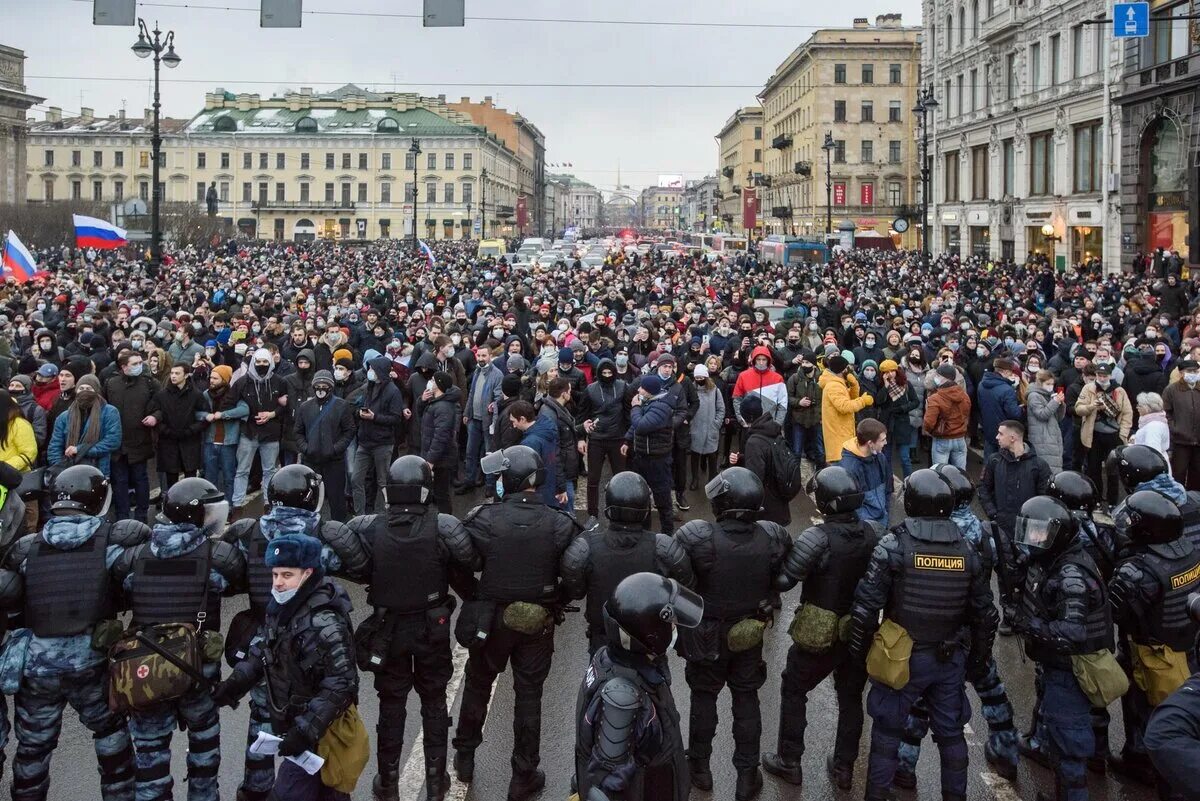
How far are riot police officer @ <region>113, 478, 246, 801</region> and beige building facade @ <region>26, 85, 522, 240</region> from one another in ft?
332

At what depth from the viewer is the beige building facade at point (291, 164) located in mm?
104375

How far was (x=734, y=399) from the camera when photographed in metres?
11.2

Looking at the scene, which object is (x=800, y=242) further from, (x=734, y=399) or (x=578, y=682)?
(x=578, y=682)

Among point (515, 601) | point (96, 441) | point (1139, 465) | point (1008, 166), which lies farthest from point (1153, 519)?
point (1008, 166)

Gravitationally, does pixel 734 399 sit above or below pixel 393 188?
below

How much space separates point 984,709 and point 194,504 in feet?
13.3

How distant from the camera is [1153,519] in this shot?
16.6 ft

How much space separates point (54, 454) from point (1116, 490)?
406 inches

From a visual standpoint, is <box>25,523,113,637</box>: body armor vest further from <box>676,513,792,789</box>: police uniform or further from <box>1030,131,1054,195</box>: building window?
<box>1030,131,1054,195</box>: building window

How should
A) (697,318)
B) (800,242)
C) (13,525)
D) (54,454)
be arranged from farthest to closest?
(800,242)
(697,318)
(54,454)
(13,525)

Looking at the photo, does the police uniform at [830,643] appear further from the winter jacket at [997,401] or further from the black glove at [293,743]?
the winter jacket at [997,401]

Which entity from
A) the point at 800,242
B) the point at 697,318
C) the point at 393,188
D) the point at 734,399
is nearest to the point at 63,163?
the point at 393,188

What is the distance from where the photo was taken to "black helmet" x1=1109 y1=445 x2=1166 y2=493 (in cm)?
553

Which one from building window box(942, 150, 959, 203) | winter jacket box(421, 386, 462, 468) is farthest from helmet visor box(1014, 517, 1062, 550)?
building window box(942, 150, 959, 203)
